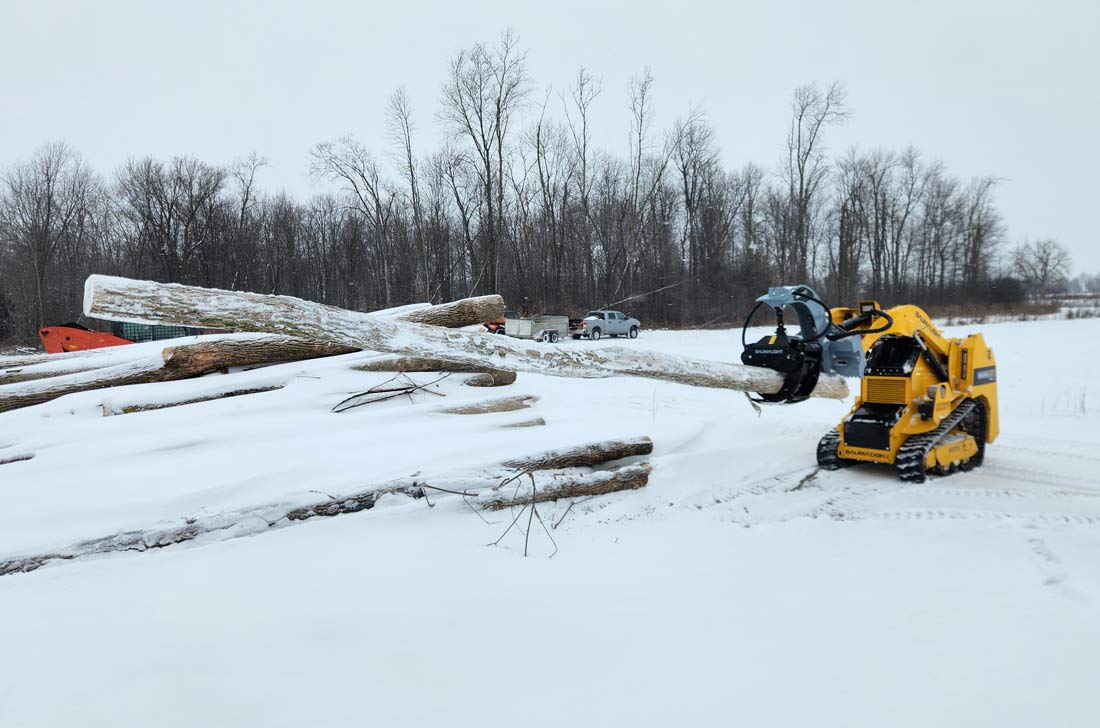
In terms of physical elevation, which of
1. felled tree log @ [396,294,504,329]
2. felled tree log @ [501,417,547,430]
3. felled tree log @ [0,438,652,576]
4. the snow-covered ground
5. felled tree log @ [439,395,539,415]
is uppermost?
felled tree log @ [396,294,504,329]

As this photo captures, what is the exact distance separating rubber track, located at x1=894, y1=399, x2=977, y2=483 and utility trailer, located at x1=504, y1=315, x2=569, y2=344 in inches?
813

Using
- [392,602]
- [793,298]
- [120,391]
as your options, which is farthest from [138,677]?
[120,391]

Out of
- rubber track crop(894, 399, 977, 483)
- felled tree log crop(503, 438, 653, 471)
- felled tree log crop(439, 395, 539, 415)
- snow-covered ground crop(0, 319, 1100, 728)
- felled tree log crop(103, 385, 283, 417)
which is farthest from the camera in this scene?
felled tree log crop(439, 395, 539, 415)

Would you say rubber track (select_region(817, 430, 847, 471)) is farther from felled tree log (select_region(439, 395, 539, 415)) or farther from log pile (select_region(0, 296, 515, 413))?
log pile (select_region(0, 296, 515, 413))

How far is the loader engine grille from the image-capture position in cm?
514

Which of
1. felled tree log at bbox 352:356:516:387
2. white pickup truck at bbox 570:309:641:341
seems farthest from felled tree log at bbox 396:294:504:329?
white pickup truck at bbox 570:309:641:341

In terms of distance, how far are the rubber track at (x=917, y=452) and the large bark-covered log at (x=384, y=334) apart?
790 millimetres

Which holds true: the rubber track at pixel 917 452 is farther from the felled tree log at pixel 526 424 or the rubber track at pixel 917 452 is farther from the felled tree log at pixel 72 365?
the felled tree log at pixel 72 365

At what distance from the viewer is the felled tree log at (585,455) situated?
4.45 m

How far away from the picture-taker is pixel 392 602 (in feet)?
9.29

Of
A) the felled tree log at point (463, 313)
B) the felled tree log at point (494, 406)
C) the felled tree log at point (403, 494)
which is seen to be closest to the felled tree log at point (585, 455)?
the felled tree log at point (403, 494)

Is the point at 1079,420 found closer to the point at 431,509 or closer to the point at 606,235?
the point at 431,509

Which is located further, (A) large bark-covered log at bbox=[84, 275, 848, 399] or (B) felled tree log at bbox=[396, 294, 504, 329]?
(B) felled tree log at bbox=[396, 294, 504, 329]

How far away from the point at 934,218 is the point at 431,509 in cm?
5840
